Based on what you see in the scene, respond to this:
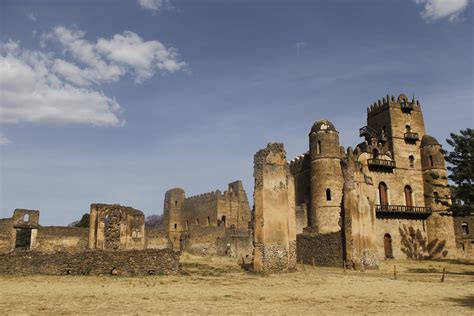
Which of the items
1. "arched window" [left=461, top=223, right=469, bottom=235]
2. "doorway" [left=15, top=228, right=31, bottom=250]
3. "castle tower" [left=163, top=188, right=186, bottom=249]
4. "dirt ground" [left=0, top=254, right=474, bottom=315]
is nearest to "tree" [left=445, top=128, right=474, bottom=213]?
"dirt ground" [left=0, top=254, right=474, bottom=315]

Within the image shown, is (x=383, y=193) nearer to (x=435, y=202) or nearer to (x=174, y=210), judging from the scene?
(x=435, y=202)

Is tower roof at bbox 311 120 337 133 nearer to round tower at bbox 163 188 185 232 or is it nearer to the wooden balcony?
the wooden balcony

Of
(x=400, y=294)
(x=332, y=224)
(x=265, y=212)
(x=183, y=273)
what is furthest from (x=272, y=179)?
(x=332, y=224)

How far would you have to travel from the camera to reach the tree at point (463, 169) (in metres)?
24.7

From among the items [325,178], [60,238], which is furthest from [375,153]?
[60,238]

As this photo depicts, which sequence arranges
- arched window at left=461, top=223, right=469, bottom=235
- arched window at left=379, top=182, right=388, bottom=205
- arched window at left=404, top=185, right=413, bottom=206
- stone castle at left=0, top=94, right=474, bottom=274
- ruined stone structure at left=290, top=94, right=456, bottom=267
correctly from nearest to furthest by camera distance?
1. stone castle at left=0, top=94, right=474, bottom=274
2. ruined stone structure at left=290, top=94, right=456, bottom=267
3. arched window at left=379, top=182, right=388, bottom=205
4. arched window at left=404, top=185, right=413, bottom=206
5. arched window at left=461, top=223, right=469, bottom=235

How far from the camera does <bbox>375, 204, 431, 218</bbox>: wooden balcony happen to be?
129 ft

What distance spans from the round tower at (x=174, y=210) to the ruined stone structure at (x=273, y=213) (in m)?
41.6

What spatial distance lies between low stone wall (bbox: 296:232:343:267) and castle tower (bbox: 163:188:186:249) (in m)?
34.4

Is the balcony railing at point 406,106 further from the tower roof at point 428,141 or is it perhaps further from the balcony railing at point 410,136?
the tower roof at point 428,141

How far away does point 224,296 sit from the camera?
12312mm

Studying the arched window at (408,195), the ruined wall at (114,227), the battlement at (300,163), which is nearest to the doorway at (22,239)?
the ruined wall at (114,227)

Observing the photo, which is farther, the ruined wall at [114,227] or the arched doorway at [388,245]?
the arched doorway at [388,245]

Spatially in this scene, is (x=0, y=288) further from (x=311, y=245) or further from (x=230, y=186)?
Answer: (x=230, y=186)
